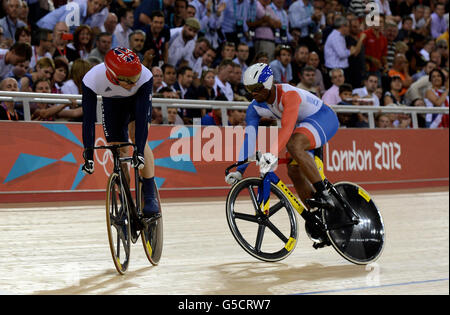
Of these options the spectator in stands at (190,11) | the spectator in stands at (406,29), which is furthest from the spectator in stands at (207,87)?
the spectator in stands at (406,29)

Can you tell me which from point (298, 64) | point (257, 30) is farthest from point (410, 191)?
point (257, 30)

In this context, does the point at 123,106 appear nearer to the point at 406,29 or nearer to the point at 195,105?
the point at 195,105

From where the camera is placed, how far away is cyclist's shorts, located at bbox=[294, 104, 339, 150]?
4.32 meters

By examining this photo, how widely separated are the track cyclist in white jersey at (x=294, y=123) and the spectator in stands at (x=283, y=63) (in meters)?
3.59

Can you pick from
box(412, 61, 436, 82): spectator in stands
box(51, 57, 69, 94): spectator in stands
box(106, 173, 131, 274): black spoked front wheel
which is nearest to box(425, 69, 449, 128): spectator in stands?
box(412, 61, 436, 82): spectator in stands

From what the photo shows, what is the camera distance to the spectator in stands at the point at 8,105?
6.50 metres

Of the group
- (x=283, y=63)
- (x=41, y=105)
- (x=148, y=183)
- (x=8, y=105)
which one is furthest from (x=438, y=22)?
(x=148, y=183)

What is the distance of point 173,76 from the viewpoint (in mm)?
7480

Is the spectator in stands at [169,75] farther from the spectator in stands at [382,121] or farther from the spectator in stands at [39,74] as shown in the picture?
the spectator in stands at [382,121]

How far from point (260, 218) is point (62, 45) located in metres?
3.52

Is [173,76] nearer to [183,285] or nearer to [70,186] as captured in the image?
[70,186]

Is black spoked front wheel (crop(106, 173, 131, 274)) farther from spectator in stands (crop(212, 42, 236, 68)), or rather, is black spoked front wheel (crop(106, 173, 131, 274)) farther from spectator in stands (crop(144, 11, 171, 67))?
spectator in stands (crop(212, 42, 236, 68))

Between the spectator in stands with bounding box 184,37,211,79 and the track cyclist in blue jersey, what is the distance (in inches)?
153

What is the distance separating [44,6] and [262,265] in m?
4.07
